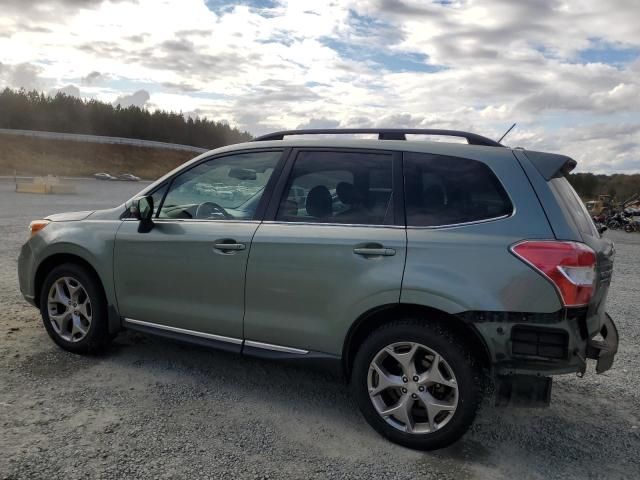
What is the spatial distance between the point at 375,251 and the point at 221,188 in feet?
4.83

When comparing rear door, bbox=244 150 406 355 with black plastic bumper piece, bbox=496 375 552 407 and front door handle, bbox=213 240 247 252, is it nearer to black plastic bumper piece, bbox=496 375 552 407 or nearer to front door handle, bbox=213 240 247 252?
front door handle, bbox=213 240 247 252

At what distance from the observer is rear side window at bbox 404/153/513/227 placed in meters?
3.15

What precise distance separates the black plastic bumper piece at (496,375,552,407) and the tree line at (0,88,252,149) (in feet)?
256

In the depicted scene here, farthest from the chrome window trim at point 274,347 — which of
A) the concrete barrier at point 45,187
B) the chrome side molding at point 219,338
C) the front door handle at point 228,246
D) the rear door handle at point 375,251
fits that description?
the concrete barrier at point 45,187

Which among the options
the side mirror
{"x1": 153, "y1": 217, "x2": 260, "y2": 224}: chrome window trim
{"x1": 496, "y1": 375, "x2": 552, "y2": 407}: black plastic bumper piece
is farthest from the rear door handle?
the side mirror

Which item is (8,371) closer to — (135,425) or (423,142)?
(135,425)

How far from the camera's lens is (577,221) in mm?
3160

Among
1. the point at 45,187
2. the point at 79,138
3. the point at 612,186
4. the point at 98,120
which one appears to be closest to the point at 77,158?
the point at 79,138

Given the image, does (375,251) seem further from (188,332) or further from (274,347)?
(188,332)

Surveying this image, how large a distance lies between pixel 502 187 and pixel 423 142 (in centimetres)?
63

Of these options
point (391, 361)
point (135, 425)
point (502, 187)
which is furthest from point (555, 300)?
point (135, 425)

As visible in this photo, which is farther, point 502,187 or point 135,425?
point 135,425

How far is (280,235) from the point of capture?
3580 mm

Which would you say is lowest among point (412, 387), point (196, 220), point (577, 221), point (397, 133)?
point (412, 387)
